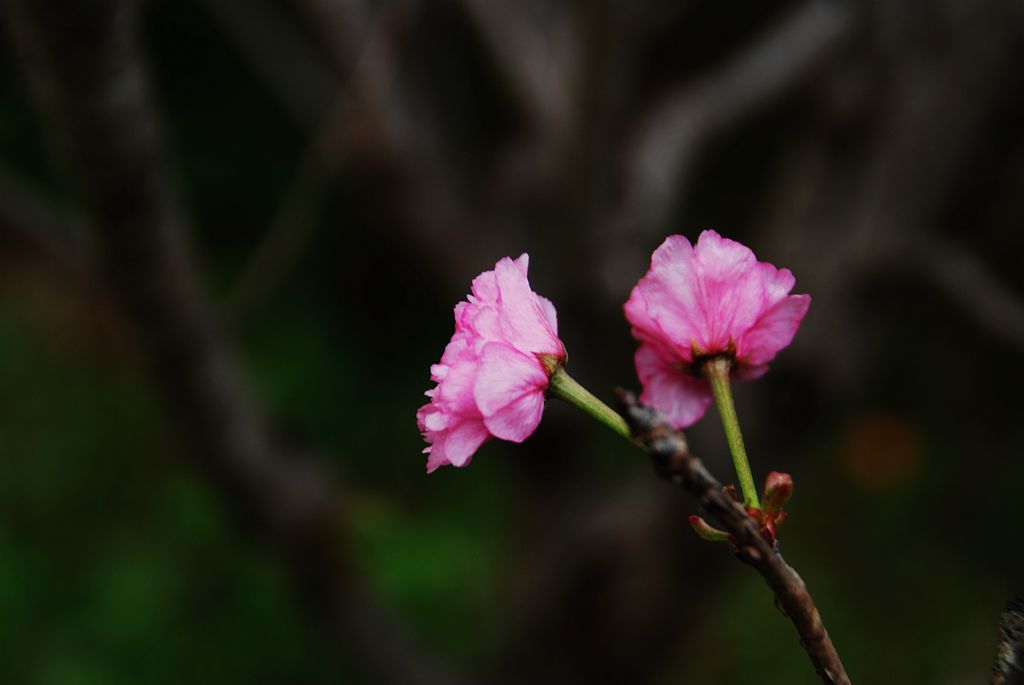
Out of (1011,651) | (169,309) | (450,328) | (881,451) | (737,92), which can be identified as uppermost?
(450,328)

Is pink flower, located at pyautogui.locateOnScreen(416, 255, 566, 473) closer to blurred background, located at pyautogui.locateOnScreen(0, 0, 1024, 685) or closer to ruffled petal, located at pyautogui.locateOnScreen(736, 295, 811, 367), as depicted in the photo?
ruffled petal, located at pyautogui.locateOnScreen(736, 295, 811, 367)

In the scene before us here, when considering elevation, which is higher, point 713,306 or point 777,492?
point 713,306

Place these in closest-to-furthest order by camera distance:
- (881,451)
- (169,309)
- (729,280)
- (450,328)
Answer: (729,280) < (169,309) < (881,451) < (450,328)

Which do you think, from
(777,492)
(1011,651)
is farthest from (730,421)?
(1011,651)

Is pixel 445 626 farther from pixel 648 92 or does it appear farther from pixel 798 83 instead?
pixel 798 83

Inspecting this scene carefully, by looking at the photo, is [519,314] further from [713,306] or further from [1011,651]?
[1011,651]

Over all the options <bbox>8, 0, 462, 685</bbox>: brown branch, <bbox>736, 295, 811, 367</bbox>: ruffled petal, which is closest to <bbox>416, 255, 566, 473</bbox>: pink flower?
<bbox>736, 295, 811, 367</bbox>: ruffled petal

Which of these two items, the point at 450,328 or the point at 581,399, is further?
the point at 450,328
